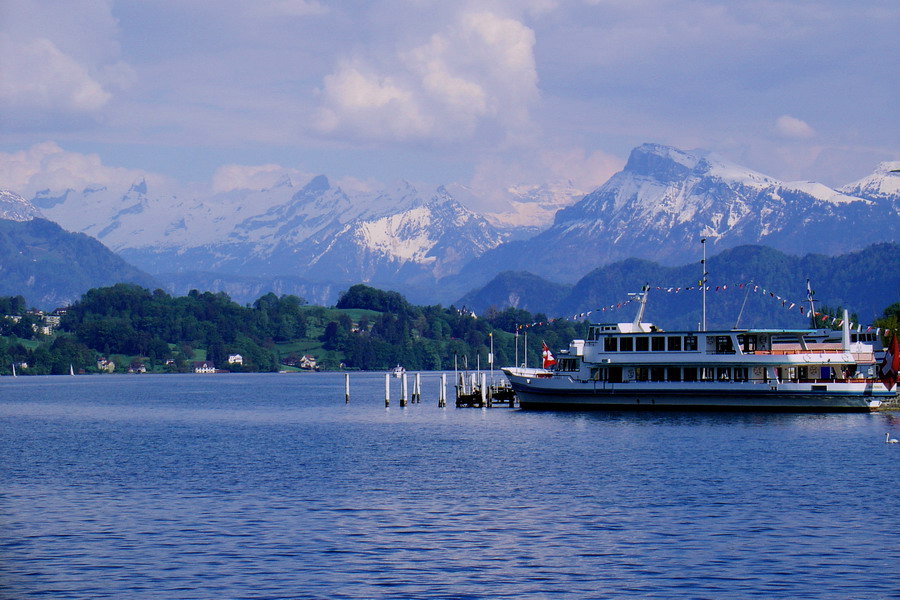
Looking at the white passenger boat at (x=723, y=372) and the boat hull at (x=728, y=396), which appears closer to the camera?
the boat hull at (x=728, y=396)

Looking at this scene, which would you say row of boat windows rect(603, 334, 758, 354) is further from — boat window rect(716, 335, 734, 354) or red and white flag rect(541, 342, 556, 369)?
red and white flag rect(541, 342, 556, 369)

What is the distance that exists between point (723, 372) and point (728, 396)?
93.8 inches

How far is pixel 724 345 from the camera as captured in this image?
114 meters

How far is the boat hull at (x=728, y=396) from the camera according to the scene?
111 meters

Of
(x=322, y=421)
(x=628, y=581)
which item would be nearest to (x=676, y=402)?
(x=322, y=421)

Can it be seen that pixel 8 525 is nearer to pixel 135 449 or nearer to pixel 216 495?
pixel 216 495

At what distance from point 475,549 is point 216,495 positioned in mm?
18725

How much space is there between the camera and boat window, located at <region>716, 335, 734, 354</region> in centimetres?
11438

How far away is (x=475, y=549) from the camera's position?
46.7 meters

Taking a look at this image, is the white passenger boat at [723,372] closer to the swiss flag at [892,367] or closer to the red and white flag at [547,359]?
the swiss flag at [892,367]

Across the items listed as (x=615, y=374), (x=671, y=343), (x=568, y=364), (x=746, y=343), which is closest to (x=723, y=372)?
(x=746, y=343)

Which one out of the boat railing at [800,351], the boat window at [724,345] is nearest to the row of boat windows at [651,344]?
the boat window at [724,345]

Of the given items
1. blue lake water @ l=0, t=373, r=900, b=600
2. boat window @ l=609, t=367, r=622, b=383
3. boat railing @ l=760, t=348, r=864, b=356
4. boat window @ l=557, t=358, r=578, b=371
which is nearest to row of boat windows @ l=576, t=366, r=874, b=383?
boat window @ l=609, t=367, r=622, b=383

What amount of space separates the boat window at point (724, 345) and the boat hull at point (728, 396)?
3104 mm
